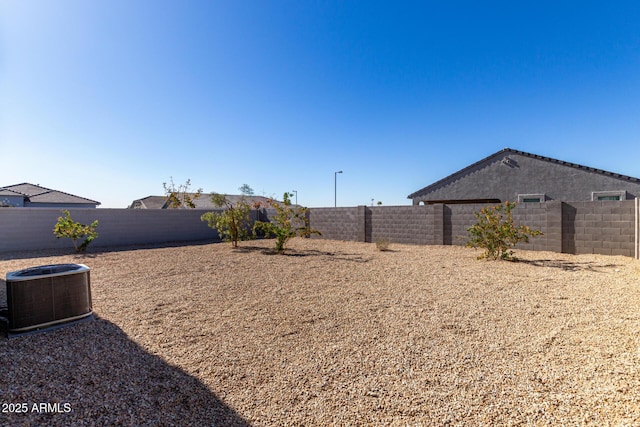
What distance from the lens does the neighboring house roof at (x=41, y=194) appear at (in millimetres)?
Answer: 24578

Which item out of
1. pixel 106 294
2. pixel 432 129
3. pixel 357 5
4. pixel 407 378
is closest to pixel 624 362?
pixel 407 378

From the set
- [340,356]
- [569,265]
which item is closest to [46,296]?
[340,356]

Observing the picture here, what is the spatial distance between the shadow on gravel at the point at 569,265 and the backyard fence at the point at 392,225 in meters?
1.83

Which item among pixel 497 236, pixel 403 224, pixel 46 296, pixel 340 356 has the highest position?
→ pixel 403 224

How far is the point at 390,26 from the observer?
33.8 ft

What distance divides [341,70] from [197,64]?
5.65 m

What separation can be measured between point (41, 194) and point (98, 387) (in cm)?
3345

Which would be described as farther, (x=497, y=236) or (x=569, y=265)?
(x=497, y=236)

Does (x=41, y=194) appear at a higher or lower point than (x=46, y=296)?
higher

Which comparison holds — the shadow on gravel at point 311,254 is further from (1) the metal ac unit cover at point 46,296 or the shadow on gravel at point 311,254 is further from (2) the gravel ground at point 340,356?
(1) the metal ac unit cover at point 46,296

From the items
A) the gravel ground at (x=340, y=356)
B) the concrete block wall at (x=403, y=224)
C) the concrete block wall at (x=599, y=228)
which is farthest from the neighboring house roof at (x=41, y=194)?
the concrete block wall at (x=599, y=228)

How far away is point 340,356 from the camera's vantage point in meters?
3.03

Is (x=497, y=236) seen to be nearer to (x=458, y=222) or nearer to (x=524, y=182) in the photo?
(x=458, y=222)

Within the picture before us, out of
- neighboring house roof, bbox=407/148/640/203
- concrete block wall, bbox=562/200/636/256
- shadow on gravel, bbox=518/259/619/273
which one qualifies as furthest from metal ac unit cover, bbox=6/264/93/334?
neighboring house roof, bbox=407/148/640/203
